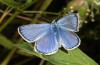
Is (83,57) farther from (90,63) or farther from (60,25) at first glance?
(60,25)

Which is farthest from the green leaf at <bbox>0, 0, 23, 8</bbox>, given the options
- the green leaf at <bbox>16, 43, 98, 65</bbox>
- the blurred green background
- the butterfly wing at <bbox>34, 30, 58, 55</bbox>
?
the butterfly wing at <bbox>34, 30, 58, 55</bbox>

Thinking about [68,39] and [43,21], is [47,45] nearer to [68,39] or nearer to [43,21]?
[68,39]

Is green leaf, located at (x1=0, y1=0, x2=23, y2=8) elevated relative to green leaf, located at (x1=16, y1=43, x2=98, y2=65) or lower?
elevated

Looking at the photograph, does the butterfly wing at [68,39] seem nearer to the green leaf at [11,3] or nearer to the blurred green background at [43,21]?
the blurred green background at [43,21]

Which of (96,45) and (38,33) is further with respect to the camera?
(96,45)

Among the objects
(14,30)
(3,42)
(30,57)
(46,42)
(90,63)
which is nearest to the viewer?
(46,42)

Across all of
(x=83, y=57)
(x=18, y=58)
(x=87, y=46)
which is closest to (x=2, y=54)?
(x=18, y=58)

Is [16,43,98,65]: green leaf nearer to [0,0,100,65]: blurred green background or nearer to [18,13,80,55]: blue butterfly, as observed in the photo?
[0,0,100,65]: blurred green background

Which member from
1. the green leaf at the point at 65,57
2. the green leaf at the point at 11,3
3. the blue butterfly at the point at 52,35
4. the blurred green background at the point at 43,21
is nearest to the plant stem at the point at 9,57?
the blurred green background at the point at 43,21
